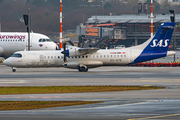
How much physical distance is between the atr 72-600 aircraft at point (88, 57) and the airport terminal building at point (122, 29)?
72.9m

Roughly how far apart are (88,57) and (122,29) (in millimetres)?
82049

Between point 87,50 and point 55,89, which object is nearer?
point 55,89

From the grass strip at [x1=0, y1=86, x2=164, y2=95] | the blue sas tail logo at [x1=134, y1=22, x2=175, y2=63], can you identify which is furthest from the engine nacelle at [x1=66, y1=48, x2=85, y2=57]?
the grass strip at [x1=0, y1=86, x2=164, y2=95]

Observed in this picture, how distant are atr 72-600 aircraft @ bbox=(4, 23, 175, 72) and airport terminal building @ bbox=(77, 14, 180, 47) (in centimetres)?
7285

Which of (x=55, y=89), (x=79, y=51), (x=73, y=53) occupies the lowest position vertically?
(x=55, y=89)

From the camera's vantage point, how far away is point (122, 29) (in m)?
126

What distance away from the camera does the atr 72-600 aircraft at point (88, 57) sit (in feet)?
146

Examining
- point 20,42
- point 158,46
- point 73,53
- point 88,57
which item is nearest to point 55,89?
point 73,53

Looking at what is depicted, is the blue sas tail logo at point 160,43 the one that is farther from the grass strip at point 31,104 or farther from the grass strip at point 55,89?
the grass strip at point 31,104

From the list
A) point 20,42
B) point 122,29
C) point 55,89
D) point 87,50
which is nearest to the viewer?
point 55,89

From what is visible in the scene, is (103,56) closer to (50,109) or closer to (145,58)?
(145,58)

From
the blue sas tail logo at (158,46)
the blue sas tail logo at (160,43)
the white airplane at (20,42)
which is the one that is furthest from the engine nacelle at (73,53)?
the white airplane at (20,42)

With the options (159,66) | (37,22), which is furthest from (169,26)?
(37,22)

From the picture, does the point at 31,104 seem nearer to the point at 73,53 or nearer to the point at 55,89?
the point at 55,89
